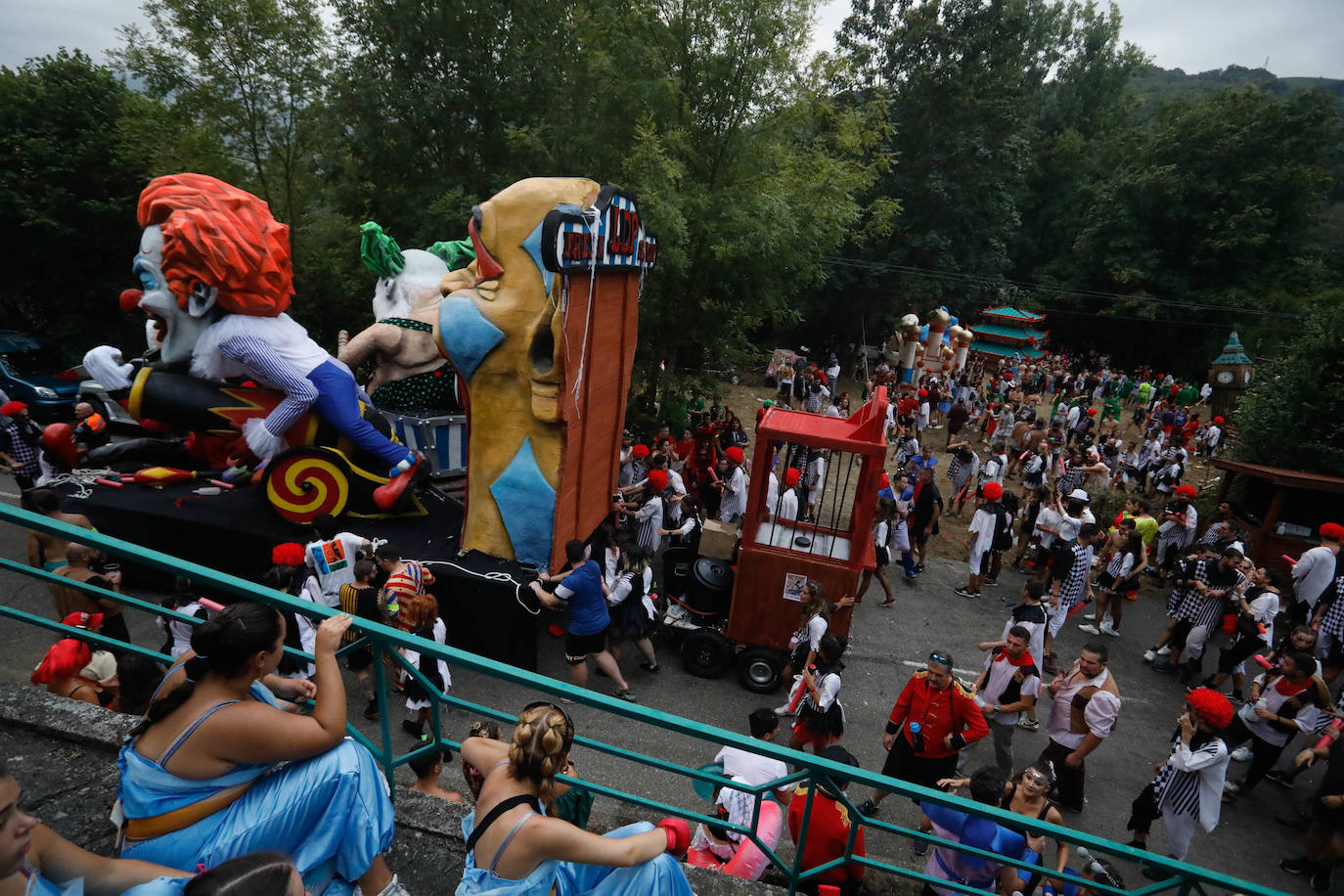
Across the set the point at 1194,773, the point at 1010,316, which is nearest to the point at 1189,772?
the point at 1194,773

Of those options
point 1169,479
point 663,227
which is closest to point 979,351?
point 1169,479

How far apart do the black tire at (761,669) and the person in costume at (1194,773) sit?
3.11 m

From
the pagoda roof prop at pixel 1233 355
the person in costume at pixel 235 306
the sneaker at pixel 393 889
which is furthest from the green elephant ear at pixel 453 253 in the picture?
the pagoda roof prop at pixel 1233 355

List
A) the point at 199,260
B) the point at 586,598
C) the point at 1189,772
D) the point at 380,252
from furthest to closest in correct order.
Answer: the point at 380,252 < the point at 199,260 < the point at 586,598 < the point at 1189,772

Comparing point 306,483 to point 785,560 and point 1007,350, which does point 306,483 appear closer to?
point 785,560

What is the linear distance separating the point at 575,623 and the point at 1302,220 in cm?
3469

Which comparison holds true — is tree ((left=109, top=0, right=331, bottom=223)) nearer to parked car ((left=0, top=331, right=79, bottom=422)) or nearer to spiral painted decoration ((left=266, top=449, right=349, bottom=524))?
parked car ((left=0, top=331, right=79, bottom=422))

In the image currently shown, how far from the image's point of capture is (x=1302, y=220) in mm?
27875

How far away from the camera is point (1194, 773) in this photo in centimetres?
484

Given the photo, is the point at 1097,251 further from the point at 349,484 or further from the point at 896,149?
the point at 349,484

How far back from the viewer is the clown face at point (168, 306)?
6.91 m

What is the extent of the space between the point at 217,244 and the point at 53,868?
249 inches

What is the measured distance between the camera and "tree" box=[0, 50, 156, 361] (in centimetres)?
1363

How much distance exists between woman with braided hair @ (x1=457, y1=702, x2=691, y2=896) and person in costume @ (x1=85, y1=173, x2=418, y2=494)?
5670 mm
